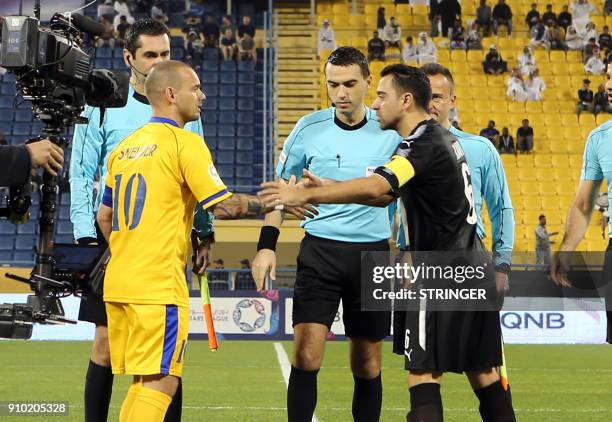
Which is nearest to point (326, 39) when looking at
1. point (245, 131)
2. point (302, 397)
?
point (245, 131)

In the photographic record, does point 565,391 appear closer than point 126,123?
No

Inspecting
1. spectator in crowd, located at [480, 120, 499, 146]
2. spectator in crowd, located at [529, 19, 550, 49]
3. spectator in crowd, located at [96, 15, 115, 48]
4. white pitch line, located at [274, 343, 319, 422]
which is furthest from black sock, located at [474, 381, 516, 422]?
spectator in crowd, located at [529, 19, 550, 49]

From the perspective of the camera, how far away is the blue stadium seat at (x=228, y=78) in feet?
91.2

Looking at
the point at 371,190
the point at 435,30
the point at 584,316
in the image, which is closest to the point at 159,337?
the point at 371,190

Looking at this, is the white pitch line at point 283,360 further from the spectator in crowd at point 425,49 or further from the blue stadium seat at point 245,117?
the spectator in crowd at point 425,49

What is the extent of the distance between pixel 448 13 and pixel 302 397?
23721mm

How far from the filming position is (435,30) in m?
29.2

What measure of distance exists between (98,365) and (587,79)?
23.3m

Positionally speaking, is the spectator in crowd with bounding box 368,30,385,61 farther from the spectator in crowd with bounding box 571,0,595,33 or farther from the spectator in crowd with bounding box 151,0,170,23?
the spectator in crowd with bounding box 571,0,595,33

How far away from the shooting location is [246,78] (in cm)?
2802

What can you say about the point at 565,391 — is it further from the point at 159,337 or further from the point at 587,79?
the point at 587,79

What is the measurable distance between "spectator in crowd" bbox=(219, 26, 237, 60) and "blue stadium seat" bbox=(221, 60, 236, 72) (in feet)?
0.44

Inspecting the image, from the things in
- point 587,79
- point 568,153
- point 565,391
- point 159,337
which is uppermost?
point 587,79

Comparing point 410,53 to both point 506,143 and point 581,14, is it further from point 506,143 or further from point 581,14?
point 581,14
